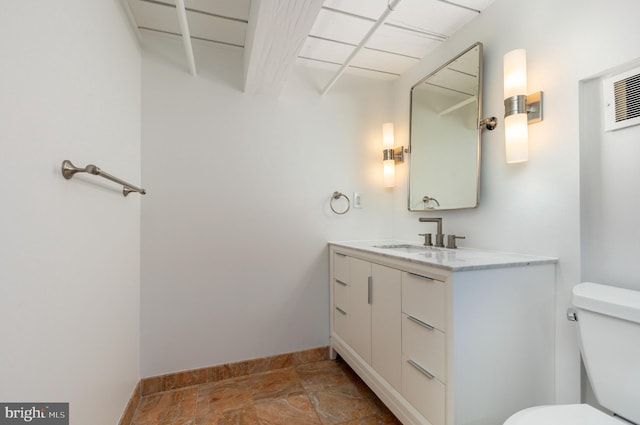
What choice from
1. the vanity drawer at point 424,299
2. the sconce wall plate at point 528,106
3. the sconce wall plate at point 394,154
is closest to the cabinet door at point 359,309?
the vanity drawer at point 424,299

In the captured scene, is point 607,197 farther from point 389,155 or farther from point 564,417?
point 389,155

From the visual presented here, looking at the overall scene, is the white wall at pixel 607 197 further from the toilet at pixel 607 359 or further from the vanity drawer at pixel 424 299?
the vanity drawer at pixel 424 299

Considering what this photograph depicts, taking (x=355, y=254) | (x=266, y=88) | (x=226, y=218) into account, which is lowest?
(x=355, y=254)

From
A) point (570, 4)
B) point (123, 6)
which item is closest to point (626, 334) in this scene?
point (570, 4)

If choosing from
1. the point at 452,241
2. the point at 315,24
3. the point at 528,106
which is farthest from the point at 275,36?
the point at 452,241

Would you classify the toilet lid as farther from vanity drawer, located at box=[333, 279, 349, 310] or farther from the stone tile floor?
vanity drawer, located at box=[333, 279, 349, 310]

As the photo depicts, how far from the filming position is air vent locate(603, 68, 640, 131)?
1046mm

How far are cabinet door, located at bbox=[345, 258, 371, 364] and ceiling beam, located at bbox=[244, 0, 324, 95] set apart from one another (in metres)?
1.25

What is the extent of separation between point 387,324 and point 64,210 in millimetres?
1426

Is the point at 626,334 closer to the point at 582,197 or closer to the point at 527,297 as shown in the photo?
the point at 527,297

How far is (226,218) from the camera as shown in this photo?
1972 mm

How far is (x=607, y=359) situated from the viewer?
0.98 meters

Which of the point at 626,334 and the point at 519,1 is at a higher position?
the point at 519,1

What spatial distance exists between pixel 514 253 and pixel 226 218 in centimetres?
169
